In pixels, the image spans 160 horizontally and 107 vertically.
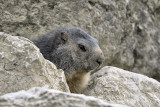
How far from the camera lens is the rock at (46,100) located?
7.95 ft

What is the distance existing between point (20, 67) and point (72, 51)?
1.73 m

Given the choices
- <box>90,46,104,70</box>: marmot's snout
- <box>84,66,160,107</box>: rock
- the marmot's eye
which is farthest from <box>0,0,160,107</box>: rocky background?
the marmot's eye

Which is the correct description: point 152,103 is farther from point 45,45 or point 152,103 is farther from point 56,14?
point 56,14

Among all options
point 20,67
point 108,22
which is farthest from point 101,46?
point 20,67

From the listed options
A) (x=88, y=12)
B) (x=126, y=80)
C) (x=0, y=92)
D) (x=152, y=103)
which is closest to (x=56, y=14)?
(x=88, y=12)

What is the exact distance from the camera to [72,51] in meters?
4.92

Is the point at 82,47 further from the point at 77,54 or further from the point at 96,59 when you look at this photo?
the point at 96,59

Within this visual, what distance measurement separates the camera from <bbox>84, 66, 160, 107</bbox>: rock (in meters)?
4.16

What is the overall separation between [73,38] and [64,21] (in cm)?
99

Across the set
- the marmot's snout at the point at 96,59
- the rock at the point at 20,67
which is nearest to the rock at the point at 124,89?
the marmot's snout at the point at 96,59

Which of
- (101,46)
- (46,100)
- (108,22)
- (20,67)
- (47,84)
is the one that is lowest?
(101,46)

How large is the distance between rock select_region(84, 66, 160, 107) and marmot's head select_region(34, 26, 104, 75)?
280 mm

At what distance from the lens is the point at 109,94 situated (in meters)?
4.18

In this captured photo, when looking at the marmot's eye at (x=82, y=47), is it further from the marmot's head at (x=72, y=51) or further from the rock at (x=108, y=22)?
the rock at (x=108, y=22)
